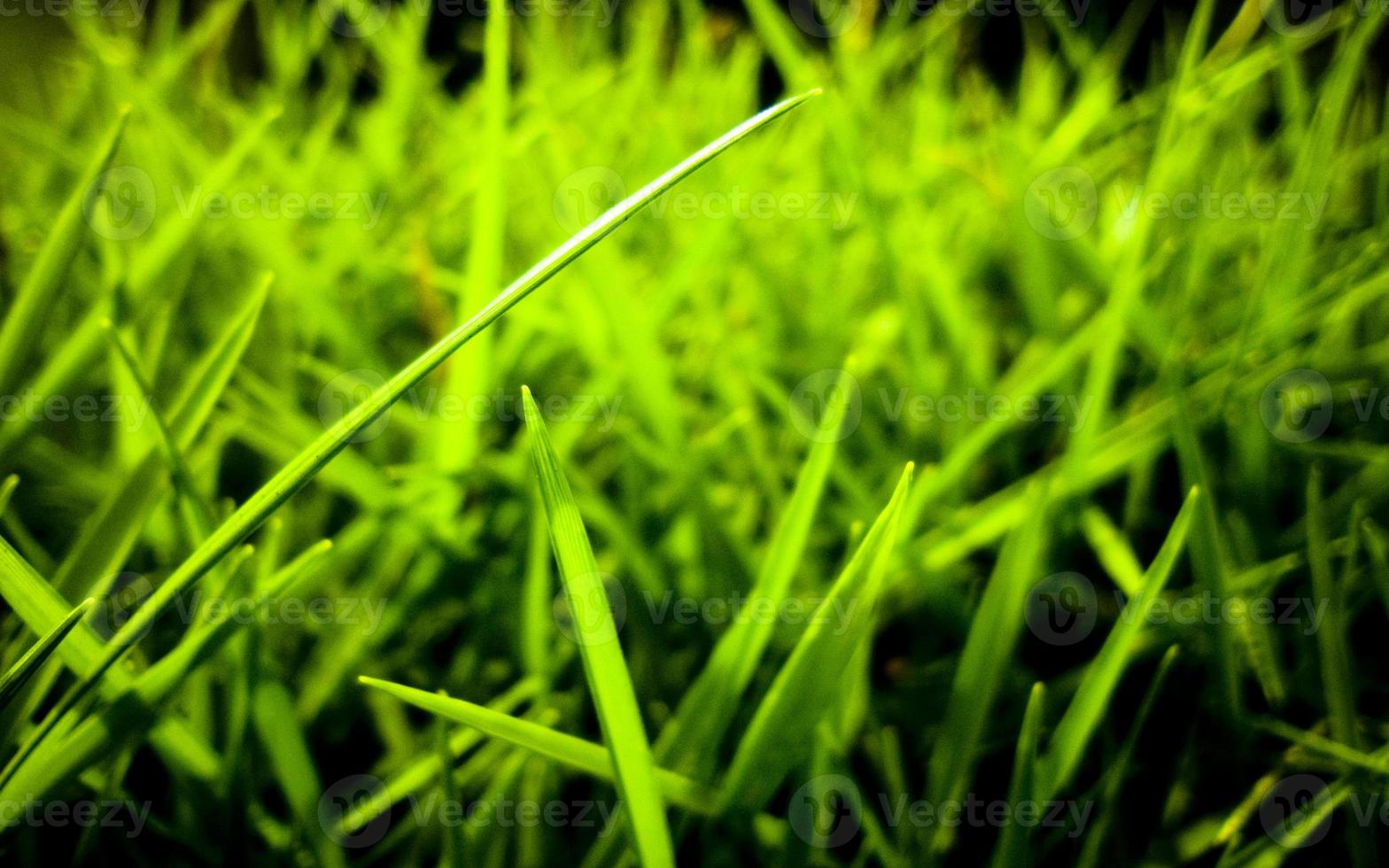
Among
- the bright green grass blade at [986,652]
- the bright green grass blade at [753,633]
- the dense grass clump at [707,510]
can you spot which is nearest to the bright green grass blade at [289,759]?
the dense grass clump at [707,510]

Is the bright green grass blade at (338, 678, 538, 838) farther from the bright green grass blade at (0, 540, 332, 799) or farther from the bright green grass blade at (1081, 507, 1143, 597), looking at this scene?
the bright green grass blade at (1081, 507, 1143, 597)

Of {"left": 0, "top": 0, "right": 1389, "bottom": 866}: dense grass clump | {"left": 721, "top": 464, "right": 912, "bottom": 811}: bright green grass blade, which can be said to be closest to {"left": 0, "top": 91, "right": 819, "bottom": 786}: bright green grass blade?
{"left": 0, "top": 0, "right": 1389, "bottom": 866}: dense grass clump

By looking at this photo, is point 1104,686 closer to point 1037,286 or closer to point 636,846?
point 636,846

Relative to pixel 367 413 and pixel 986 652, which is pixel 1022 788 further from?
pixel 367 413

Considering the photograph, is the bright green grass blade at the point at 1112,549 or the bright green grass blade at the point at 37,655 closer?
the bright green grass blade at the point at 37,655

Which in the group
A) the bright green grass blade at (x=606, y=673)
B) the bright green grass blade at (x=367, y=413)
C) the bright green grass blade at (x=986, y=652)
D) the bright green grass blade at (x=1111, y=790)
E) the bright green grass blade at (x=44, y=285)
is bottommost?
the bright green grass blade at (x=1111, y=790)

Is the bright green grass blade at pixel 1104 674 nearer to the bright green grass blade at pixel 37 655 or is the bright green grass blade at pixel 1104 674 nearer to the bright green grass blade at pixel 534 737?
the bright green grass blade at pixel 534 737

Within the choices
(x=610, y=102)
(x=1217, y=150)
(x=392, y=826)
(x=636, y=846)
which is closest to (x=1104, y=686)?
(x=636, y=846)
